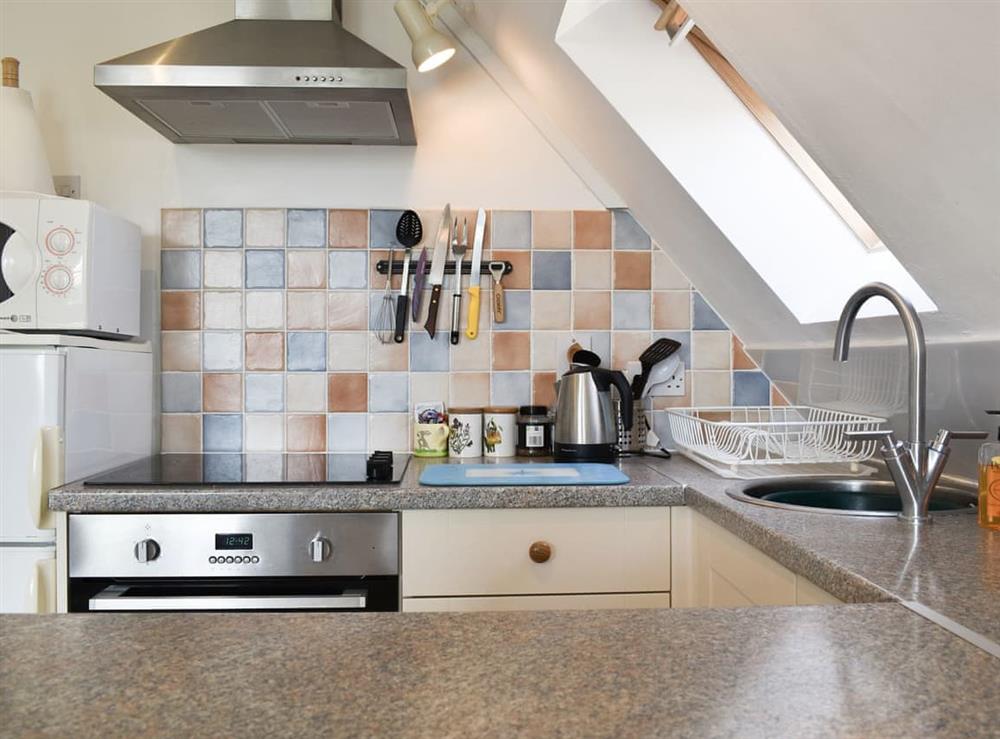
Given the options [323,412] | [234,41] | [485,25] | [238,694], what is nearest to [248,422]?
[323,412]

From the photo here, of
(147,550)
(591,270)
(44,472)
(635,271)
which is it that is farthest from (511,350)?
(44,472)

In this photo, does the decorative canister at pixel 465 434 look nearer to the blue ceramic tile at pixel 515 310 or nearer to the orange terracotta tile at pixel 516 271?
the blue ceramic tile at pixel 515 310

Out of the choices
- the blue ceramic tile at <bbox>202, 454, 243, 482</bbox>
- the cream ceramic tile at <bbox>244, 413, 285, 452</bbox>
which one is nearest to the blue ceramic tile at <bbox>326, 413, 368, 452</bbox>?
the cream ceramic tile at <bbox>244, 413, 285, 452</bbox>

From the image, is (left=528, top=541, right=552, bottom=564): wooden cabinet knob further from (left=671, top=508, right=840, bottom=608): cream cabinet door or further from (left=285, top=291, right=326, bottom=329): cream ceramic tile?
(left=285, top=291, right=326, bottom=329): cream ceramic tile

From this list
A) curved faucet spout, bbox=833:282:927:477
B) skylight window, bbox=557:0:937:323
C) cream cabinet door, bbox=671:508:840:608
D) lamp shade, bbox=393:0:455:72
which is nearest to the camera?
cream cabinet door, bbox=671:508:840:608

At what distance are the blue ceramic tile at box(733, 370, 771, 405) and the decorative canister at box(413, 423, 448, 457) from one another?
0.86m

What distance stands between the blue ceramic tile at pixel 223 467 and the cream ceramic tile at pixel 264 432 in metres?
0.09

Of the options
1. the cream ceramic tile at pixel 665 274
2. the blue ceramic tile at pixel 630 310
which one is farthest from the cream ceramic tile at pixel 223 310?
the cream ceramic tile at pixel 665 274

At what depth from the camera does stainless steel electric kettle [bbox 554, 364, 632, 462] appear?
2029 mm

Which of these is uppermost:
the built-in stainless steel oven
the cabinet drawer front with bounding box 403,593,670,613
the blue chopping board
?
the blue chopping board

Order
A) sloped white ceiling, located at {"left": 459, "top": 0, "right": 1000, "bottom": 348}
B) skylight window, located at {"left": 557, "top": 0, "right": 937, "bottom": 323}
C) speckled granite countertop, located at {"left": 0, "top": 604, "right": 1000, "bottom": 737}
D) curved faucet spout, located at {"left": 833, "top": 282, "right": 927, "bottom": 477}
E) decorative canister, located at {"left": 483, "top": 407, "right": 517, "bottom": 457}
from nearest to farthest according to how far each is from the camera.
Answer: speckled granite countertop, located at {"left": 0, "top": 604, "right": 1000, "bottom": 737} → sloped white ceiling, located at {"left": 459, "top": 0, "right": 1000, "bottom": 348} → curved faucet spout, located at {"left": 833, "top": 282, "right": 927, "bottom": 477} → skylight window, located at {"left": 557, "top": 0, "right": 937, "bottom": 323} → decorative canister, located at {"left": 483, "top": 407, "right": 517, "bottom": 457}

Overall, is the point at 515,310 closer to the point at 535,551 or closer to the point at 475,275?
the point at 475,275

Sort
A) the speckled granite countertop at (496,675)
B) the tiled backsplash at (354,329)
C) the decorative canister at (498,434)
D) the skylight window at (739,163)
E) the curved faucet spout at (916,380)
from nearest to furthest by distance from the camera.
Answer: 1. the speckled granite countertop at (496,675)
2. the curved faucet spout at (916,380)
3. the skylight window at (739,163)
4. the decorative canister at (498,434)
5. the tiled backsplash at (354,329)

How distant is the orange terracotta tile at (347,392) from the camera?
7.57 ft
